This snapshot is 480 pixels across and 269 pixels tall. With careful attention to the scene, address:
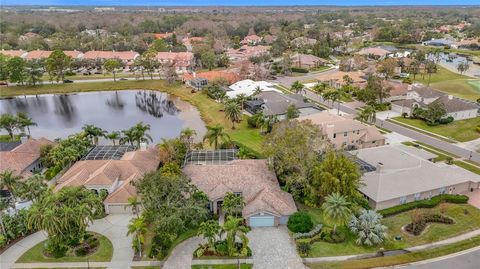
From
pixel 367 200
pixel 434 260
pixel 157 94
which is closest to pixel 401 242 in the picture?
pixel 434 260

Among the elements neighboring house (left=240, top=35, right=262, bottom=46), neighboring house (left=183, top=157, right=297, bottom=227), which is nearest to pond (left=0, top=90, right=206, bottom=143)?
neighboring house (left=183, top=157, right=297, bottom=227)

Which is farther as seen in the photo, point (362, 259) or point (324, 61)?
point (324, 61)

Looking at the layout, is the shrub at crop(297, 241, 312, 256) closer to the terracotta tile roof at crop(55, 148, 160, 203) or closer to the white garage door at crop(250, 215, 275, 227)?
the white garage door at crop(250, 215, 275, 227)

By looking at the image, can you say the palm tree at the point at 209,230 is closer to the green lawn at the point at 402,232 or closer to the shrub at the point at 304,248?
the shrub at the point at 304,248

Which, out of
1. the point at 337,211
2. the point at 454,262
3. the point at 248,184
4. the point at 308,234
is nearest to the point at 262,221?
the point at 308,234

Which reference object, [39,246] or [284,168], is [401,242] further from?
[39,246]

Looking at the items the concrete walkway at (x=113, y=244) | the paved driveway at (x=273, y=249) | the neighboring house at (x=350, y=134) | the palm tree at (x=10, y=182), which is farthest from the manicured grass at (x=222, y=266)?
the neighboring house at (x=350, y=134)
